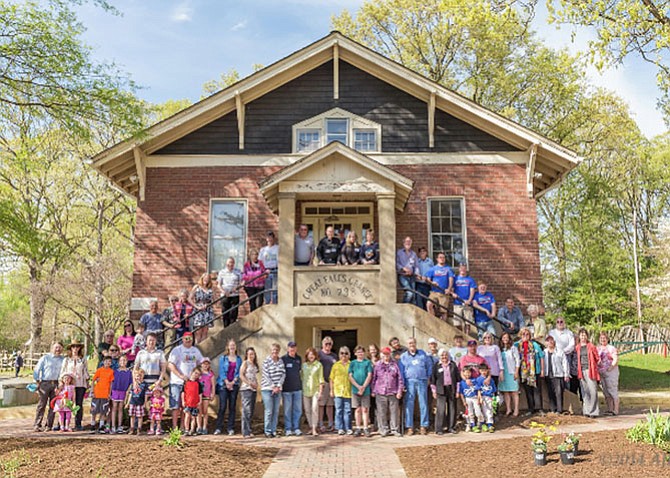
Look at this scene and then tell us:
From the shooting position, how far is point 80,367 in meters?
11.1

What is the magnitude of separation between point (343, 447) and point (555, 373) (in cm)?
465

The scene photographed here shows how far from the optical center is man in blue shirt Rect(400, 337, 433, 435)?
34.2 feet

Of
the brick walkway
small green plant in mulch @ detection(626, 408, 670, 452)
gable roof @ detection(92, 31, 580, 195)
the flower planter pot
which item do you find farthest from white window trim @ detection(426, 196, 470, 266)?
the flower planter pot

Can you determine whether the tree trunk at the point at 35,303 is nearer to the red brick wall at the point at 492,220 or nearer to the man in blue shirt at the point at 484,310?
the red brick wall at the point at 492,220

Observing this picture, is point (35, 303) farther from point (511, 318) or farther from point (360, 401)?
point (511, 318)

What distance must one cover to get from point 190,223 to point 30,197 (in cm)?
1720

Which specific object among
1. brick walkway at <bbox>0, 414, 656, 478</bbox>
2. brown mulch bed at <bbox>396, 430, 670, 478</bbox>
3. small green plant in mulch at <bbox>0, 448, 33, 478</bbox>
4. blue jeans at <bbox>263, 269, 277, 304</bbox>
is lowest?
brick walkway at <bbox>0, 414, 656, 478</bbox>

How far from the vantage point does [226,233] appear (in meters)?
15.1

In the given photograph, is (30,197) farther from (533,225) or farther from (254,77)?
(533,225)

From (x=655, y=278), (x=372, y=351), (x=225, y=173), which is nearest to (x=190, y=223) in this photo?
(x=225, y=173)

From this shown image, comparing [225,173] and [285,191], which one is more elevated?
[225,173]

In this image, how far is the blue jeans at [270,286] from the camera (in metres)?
12.3

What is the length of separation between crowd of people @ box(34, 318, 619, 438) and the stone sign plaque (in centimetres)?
114

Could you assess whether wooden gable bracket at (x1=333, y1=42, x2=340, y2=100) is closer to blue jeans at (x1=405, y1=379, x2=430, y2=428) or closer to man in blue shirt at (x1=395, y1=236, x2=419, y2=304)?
man in blue shirt at (x1=395, y1=236, x2=419, y2=304)
